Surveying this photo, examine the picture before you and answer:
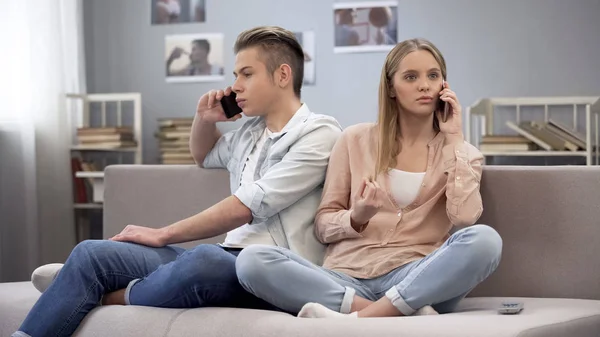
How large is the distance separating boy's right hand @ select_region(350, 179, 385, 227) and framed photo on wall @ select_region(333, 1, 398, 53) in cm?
327

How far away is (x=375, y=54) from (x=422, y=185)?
3.24 meters

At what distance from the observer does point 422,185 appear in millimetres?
2283

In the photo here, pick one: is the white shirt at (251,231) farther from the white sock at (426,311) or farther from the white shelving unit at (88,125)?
the white shelving unit at (88,125)

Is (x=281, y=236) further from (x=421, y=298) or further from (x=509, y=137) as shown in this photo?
(x=509, y=137)

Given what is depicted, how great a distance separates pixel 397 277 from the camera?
7.14ft

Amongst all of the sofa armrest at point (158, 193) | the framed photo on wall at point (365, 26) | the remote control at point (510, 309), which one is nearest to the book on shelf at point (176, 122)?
the framed photo on wall at point (365, 26)

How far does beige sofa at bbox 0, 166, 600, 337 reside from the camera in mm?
1926

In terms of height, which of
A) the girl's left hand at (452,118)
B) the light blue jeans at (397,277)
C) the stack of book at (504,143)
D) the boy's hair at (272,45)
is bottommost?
the light blue jeans at (397,277)

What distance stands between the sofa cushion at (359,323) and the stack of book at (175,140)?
321 centimetres

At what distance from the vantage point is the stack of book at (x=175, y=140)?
5.41 meters

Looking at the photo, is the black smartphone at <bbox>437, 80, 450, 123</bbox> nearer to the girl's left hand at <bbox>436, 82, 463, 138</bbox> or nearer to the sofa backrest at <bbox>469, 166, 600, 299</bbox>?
the girl's left hand at <bbox>436, 82, 463, 138</bbox>

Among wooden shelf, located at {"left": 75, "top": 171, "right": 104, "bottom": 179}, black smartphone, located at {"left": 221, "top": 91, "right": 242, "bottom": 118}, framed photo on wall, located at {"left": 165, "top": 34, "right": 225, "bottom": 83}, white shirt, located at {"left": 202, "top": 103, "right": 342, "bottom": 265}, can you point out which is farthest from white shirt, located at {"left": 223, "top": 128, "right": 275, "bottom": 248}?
framed photo on wall, located at {"left": 165, "top": 34, "right": 225, "bottom": 83}

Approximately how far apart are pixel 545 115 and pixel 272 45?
2775 millimetres

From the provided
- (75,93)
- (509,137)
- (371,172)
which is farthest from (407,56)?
(75,93)
